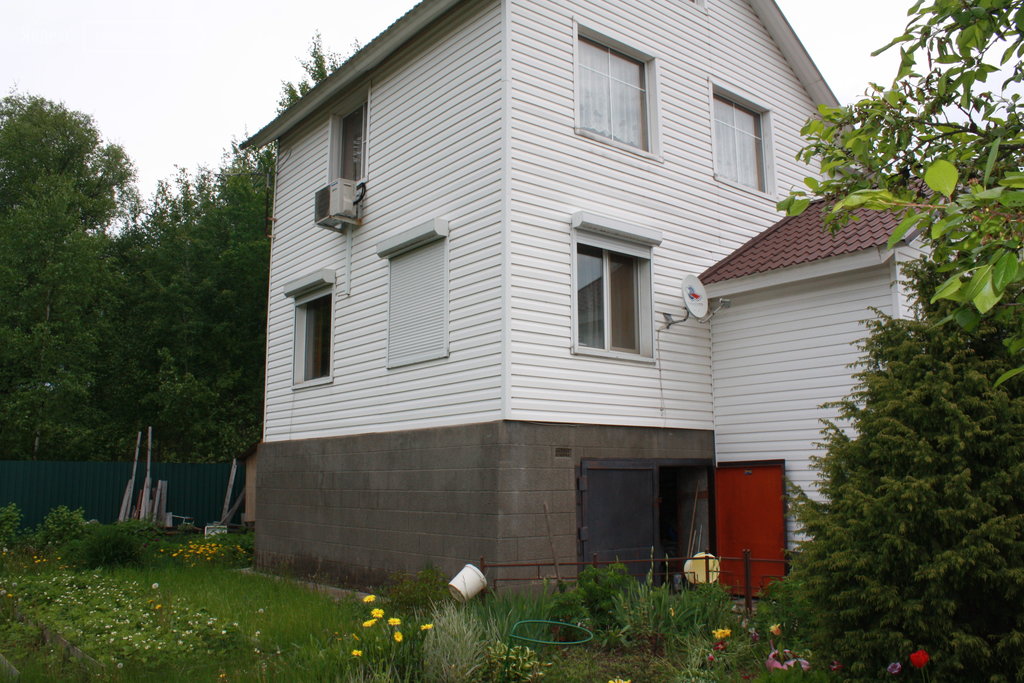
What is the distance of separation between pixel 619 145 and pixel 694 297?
234 centimetres

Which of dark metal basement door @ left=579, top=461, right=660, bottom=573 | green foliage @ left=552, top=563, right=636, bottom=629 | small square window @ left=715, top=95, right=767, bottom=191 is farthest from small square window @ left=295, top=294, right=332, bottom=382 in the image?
green foliage @ left=552, top=563, right=636, bottom=629

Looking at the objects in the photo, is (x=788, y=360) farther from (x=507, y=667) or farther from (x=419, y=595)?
(x=507, y=667)

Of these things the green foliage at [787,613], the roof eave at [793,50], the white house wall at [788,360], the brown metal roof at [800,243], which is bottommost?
the green foliage at [787,613]

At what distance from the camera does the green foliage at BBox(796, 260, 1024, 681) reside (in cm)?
553

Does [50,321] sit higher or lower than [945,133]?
higher

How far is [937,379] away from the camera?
19.9 ft

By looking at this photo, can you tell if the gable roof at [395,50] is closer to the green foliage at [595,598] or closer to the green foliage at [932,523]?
the green foliage at [595,598]

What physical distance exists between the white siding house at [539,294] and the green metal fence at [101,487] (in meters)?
8.34

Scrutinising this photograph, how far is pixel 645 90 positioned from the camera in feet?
41.3

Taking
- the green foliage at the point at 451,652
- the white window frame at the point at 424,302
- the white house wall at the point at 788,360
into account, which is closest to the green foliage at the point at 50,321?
the white window frame at the point at 424,302

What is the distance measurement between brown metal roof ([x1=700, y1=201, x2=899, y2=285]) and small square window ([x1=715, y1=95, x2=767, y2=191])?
1037 millimetres

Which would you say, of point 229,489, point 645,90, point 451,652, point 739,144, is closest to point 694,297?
point 645,90

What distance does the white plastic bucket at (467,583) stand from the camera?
29.7 feet

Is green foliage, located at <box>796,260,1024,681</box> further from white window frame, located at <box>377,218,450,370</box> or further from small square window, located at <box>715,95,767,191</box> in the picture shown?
small square window, located at <box>715,95,767,191</box>
